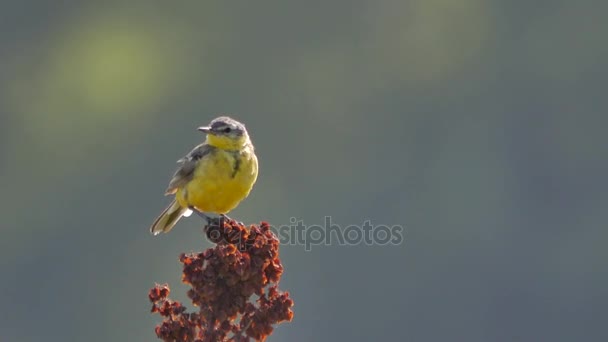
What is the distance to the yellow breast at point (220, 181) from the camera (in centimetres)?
1109

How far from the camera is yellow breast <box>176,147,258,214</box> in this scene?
11094mm

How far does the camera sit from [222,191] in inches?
436

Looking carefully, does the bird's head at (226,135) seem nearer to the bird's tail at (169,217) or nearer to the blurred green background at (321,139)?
the bird's tail at (169,217)

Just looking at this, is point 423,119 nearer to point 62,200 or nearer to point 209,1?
point 62,200

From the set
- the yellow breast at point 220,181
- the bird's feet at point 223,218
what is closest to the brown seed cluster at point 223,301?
the bird's feet at point 223,218

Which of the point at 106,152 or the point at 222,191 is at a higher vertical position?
the point at 106,152

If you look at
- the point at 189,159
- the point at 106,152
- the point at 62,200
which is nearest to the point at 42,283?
the point at 62,200

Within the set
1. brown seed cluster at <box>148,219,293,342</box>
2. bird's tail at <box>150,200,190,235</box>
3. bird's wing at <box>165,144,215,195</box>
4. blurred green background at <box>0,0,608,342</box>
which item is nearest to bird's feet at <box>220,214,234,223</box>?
bird's wing at <box>165,144,215,195</box>

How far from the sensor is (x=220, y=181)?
1109cm

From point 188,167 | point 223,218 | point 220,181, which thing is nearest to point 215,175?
point 220,181

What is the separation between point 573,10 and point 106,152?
75.4 feet

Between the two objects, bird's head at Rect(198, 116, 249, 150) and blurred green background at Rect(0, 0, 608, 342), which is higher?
blurred green background at Rect(0, 0, 608, 342)

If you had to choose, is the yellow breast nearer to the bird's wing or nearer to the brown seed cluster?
the bird's wing

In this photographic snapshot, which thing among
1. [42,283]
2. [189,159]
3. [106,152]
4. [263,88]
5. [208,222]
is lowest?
[208,222]
